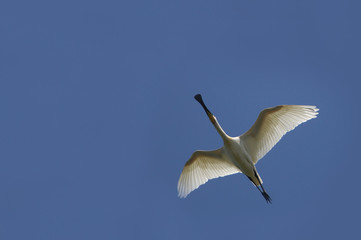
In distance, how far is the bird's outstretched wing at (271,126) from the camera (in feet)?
45.5

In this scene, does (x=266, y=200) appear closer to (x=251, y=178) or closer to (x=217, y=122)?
(x=251, y=178)

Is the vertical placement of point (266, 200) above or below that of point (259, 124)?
below

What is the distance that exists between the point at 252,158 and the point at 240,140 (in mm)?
549

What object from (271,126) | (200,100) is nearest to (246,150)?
(271,126)

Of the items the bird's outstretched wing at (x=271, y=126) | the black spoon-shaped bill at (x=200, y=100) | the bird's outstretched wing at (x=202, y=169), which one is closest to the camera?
the bird's outstretched wing at (x=271, y=126)

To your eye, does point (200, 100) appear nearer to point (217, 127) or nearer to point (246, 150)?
point (217, 127)

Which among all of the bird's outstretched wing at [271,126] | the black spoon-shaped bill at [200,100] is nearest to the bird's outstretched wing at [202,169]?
the bird's outstretched wing at [271,126]

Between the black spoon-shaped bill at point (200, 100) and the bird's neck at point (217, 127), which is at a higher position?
the black spoon-shaped bill at point (200, 100)

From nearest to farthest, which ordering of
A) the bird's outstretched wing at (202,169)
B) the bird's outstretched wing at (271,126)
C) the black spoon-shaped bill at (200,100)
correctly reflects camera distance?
the bird's outstretched wing at (271,126), the bird's outstretched wing at (202,169), the black spoon-shaped bill at (200,100)

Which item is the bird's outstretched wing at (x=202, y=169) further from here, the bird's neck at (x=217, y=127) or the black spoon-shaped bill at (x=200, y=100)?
the black spoon-shaped bill at (x=200, y=100)

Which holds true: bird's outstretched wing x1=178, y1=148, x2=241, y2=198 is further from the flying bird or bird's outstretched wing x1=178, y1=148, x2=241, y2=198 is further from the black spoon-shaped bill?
the black spoon-shaped bill

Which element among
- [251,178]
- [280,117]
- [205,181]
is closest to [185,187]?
[205,181]

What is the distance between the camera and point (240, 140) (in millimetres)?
14398

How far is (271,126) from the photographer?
561 inches
